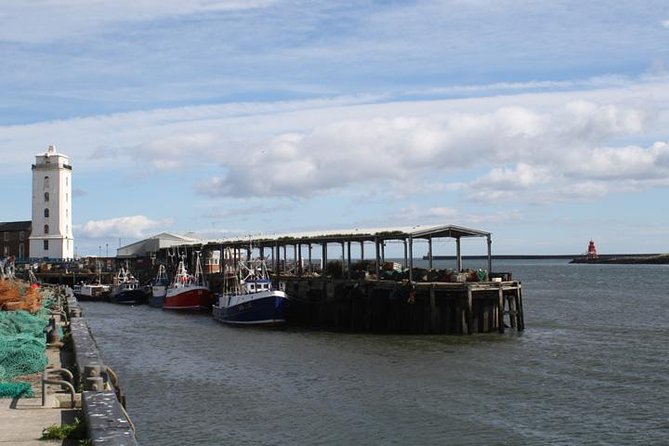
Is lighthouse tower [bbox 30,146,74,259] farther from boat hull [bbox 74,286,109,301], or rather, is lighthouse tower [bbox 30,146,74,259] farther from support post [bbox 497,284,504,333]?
support post [bbox 497,284,504,333]

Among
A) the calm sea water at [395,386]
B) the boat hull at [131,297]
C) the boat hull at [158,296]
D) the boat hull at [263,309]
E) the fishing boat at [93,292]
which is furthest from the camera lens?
the fishing boat at [93,292]

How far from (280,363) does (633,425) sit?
1617 centimetres

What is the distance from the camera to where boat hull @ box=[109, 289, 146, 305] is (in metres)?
87.9

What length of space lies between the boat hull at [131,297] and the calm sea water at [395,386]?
37.9 meters

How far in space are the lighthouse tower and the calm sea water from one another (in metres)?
68.8

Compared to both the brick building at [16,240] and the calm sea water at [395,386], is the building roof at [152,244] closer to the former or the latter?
the brick building at [16,240]

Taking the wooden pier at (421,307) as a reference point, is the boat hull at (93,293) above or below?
above

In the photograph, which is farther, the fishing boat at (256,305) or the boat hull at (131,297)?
the boat hull at (131,297)

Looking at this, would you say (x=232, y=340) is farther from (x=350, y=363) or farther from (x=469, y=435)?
(x=469, y=435)

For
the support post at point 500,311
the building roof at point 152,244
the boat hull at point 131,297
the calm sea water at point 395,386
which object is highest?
the building roof at point 152,244

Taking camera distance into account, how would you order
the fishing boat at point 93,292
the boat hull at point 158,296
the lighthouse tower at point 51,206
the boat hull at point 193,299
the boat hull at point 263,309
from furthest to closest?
the lighthouse tower at point 51,206
the fishing boat at point 93,292
the boat hull at point 158,296
the boat hull at point 193,299
the boat hull at point 263,309

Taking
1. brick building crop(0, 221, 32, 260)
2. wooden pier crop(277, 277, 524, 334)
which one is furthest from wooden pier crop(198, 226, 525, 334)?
brick building crop(0, 221, 32, 260)

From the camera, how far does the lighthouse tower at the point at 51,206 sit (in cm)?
11369

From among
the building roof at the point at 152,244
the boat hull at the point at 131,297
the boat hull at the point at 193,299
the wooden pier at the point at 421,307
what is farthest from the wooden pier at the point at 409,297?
the building roof at the point at 152,244
